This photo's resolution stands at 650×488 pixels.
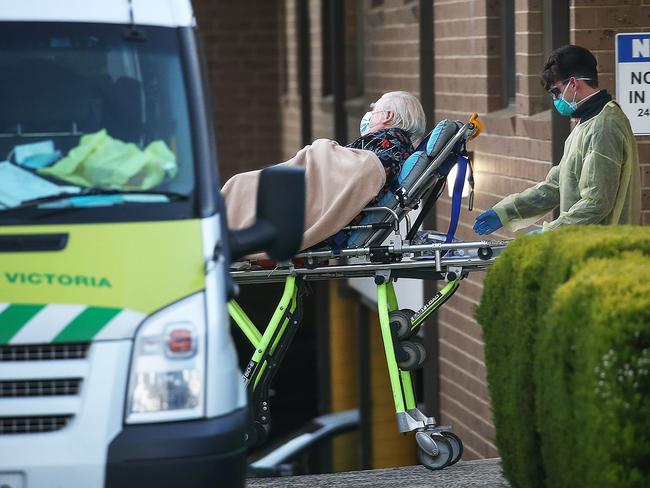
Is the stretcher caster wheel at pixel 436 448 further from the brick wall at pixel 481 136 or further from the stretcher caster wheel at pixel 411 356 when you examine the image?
the brick wall at pixel 481 136

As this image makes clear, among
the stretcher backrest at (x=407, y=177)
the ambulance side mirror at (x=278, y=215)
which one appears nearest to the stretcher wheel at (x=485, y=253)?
the stretcher backrest at (x=407, y=177)

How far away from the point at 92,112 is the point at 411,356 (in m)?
2.76

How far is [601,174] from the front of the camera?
8.12 m

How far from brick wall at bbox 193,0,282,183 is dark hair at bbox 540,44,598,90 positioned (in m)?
15.6

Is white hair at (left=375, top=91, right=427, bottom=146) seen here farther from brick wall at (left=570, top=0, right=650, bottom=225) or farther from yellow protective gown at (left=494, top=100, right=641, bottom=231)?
brick wall at (left=570, top=0, right=650, bottom=225)

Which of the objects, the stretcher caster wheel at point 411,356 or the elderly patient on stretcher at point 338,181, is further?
the stretcher caster wheel at point 411,356

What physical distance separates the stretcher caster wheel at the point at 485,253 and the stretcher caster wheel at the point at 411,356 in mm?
564

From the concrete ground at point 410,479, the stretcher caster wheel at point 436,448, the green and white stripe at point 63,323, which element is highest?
the green and white stripe at point 63,323

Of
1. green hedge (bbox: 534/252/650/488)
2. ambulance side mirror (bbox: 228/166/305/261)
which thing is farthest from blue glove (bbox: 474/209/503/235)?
ambulance side mirror (bbox: 228/166/305/261)

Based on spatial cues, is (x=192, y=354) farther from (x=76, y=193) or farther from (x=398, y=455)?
(x=398, y=455)

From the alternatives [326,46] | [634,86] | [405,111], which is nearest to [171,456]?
[405,111]

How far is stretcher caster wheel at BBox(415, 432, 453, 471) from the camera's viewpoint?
852cm

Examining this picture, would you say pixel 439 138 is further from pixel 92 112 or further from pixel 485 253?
pixel 92 112

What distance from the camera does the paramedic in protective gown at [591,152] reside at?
8141mm
